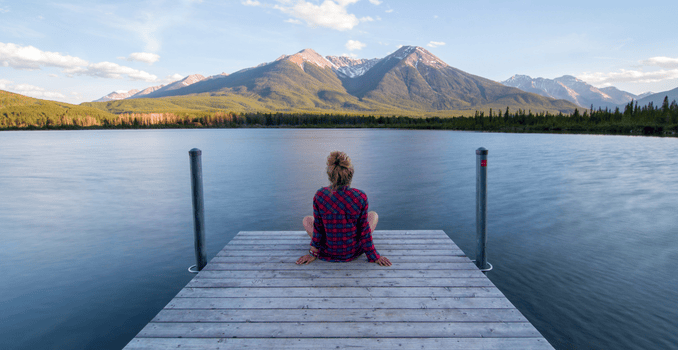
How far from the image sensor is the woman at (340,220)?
5.77 m

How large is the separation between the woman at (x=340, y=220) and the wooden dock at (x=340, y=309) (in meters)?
0.22

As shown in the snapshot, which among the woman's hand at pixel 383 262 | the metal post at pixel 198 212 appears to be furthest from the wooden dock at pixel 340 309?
the metal post at pixel 198 212

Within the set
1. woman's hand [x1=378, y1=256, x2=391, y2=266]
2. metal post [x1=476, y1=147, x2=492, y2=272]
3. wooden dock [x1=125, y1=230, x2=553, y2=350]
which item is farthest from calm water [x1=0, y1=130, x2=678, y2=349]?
woman's hand [x1=378, y1=256, x2=391, y2=266]

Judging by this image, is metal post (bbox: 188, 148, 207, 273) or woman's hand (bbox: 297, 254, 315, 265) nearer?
woman's hand (bbox: 297, 254, 315, 265)

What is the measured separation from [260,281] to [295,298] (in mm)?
877

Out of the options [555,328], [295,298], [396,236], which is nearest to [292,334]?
[295,298]

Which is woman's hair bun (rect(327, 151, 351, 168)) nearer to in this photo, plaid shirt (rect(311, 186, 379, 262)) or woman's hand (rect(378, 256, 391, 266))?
plaid shirt (rect(311, 186, 379, 262))

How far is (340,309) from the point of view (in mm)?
4852

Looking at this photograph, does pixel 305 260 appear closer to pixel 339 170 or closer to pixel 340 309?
pixel 340 309

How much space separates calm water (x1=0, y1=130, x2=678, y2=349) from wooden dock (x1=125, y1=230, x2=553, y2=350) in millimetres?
2853

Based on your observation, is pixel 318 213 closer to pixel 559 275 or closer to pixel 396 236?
pixel 396 236

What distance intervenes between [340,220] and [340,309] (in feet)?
4.70

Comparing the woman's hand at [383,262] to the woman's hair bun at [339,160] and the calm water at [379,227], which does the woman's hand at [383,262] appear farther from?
the calm water at [379,227]

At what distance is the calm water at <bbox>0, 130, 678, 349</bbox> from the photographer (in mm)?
7539
